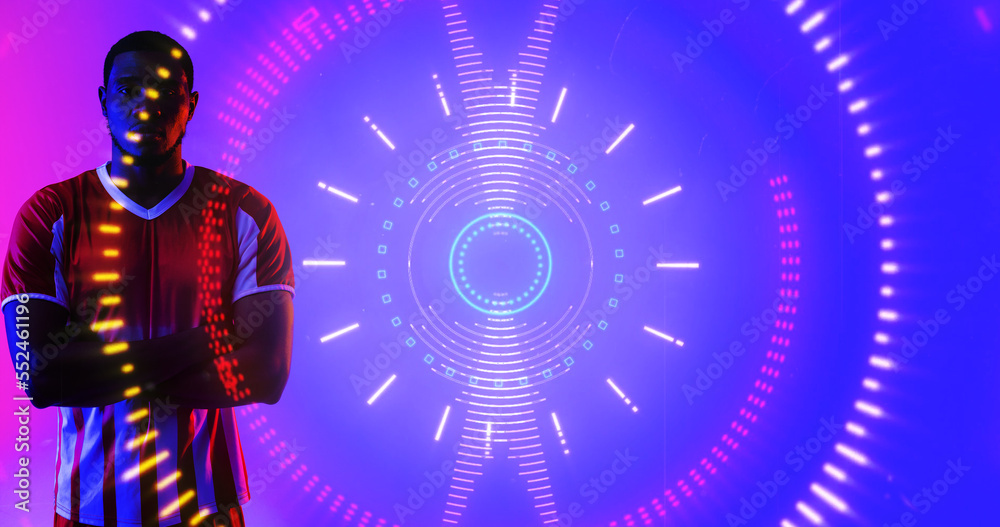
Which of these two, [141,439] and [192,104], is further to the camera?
[192,104]

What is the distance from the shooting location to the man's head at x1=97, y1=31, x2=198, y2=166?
5.04 ft

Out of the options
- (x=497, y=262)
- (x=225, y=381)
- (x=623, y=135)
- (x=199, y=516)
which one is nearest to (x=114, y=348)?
(x=225, y=381)

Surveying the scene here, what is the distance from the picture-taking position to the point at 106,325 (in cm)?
152

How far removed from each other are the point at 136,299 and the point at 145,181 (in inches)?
11.6

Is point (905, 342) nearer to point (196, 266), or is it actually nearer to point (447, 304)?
point (447, 304)

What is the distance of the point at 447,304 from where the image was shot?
1885 millimetres

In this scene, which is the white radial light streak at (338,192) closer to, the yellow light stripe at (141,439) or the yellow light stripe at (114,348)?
the yellow light stripe at (114,348)

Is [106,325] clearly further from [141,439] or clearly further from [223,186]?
[223,186]

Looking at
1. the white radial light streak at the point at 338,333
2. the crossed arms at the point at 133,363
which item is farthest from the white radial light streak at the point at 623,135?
the crossed arms at the point at 133,363

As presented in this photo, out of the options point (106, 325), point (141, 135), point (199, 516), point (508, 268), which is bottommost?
point (199, 516)

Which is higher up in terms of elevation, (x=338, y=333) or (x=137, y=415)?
(x=338, y=333)

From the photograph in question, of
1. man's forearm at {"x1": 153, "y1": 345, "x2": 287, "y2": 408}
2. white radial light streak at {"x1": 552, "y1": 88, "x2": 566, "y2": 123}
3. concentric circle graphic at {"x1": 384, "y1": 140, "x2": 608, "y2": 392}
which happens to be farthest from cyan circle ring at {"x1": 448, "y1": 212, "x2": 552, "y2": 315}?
man's forearm at {"x1": 153, "y1": 345, "x2": 287, "y2": 408}

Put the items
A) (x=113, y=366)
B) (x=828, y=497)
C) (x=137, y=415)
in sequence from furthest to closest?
(x=828, y=497), (x=137, y=415), (x=113, y=366)

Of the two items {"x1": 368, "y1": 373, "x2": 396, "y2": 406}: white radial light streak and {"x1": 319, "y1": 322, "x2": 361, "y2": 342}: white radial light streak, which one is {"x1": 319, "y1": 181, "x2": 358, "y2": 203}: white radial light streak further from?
{"x1": 368, "y1": 373, "x2": 396, "y2": 406}: white radial light streak
